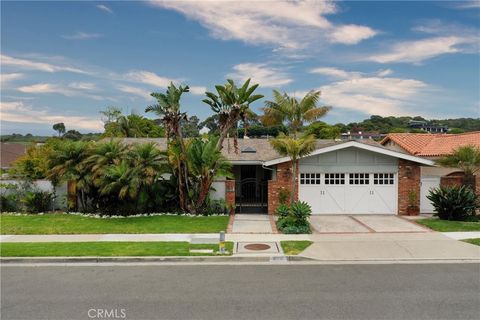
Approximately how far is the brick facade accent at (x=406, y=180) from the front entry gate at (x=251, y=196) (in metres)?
6.14

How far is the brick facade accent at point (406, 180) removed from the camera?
18.5m

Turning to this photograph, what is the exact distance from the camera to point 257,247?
12.3 meters

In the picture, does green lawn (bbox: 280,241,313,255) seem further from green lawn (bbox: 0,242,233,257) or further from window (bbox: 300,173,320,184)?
window (bbox: 300,173,320,184)

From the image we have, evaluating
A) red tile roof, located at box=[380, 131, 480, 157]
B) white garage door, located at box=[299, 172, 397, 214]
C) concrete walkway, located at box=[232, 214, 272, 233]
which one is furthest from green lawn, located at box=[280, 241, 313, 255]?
red tile roof, located at box=[380, 131, 480, 157]

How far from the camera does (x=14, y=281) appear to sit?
9.27 m

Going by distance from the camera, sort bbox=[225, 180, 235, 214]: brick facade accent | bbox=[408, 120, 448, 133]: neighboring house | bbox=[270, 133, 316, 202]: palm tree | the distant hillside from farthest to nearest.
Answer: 1. bbox=[408, 120, 448, 133]: neighboring house
2. the distant hillside
3. bbox=[225, 180, 235, 214]: brick facade accent
4. bbox=[270, 133, 316, 202]: palm tree

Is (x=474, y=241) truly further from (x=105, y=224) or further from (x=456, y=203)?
(x=105, y=224)

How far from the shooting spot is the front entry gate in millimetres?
19328

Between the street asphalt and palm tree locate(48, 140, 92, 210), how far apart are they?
740 centimetres

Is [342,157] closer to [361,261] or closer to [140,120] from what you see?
[361,261]

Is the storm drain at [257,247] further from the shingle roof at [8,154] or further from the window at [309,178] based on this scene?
the shingle roof at [8,154]

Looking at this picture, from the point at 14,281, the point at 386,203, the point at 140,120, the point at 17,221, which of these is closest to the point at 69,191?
the point at 17,221

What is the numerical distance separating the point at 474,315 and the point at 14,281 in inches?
371

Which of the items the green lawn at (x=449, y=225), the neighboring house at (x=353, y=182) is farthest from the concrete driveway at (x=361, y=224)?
the neighboring house at (x=353, y=182)
